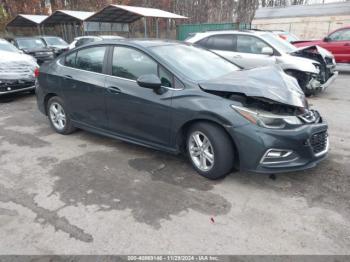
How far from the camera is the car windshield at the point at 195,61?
13.0 ft

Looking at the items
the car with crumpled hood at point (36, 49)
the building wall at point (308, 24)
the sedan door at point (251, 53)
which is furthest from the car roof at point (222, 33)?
the building wall at point (308, 24)

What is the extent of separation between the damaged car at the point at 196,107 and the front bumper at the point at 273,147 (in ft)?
0.03

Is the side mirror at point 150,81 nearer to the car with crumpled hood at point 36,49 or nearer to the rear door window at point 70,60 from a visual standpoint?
the rear door window at point 70,60

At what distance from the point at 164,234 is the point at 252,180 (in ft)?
4.54

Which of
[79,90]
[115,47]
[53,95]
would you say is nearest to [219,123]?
[115,47]

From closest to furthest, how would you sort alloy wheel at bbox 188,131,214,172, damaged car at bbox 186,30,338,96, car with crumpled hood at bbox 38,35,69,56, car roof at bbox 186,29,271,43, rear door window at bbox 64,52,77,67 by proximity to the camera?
1. alloy wheel at bbox 188,131,214,172
2. rear door window at bbox 64,52,77,67
3. damaged car at bbox 186,30,338,96
4. car roof at bbox 186,29,271,43
5. car with crumpled hood at bbox 38,35,69,56

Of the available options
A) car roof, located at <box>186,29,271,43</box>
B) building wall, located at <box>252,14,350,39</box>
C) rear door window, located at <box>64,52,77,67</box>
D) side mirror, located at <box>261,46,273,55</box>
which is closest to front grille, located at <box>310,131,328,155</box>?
rear door window, located at <box>64,52,77,67</box>

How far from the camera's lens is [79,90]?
485cm

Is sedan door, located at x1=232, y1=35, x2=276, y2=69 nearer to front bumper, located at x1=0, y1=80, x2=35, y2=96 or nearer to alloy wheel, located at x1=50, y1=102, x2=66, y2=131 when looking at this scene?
alloy wheel, located at x1=50, y1=102, x2=66, y2=131

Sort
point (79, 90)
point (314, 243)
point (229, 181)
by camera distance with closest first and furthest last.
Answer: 1. point (314, 243)
2. point (229, 181)
3. point (79, 90)

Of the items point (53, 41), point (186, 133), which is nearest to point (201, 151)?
point (186, 133)

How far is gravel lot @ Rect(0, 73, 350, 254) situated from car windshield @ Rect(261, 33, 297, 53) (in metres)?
4.13

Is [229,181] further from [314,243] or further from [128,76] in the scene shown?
[128,76]

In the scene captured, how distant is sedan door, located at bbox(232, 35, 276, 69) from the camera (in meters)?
8.05
